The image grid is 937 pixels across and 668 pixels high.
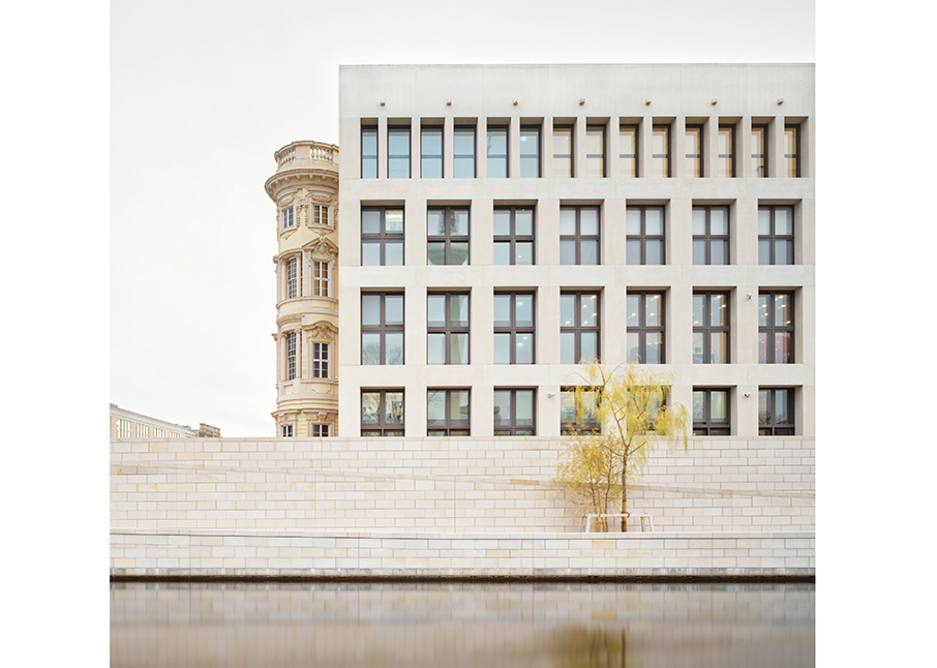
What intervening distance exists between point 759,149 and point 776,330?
4.60m

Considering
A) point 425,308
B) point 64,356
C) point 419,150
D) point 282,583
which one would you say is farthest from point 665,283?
point 64,356

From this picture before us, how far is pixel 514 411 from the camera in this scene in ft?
50.6

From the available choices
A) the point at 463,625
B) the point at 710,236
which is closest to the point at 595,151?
the point at 710,236

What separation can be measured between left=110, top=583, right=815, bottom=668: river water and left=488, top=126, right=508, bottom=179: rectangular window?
1012 cm

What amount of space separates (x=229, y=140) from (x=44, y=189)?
14746 mm

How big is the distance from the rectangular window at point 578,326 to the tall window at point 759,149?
5226mm

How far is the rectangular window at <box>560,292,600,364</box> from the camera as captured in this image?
15617mm

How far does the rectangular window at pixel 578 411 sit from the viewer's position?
1303cm

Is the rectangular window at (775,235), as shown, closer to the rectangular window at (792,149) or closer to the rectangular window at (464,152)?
the rectangular window at (792,149)

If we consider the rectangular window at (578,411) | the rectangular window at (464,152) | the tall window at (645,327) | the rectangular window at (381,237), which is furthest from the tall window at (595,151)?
the rectangular window at (578,411)

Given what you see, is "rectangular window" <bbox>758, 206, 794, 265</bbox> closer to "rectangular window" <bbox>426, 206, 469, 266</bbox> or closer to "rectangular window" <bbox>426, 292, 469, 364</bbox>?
"rectangular window" <bbox>426, 206, 469, 266</bbox>

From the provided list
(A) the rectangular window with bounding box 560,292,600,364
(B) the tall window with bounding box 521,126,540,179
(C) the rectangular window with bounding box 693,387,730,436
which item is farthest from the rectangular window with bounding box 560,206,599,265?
(C) the rectangular window with bounding box 693,387,730,436

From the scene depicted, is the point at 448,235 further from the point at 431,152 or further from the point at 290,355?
the point at 290,355

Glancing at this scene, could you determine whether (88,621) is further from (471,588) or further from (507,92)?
(507,92)
